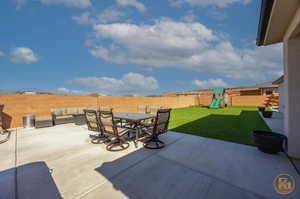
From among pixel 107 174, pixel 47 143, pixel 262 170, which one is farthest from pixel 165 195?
pixel 47 143

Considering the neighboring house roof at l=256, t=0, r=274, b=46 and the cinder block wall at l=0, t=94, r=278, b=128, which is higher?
the neighboring house roof at l=256, t=0, r=274, b=46

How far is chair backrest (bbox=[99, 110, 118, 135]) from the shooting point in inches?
129

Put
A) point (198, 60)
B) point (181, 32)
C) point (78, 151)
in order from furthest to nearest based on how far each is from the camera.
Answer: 1. point (198, 60)
2. point (181, 32)
3. point (78, 151)

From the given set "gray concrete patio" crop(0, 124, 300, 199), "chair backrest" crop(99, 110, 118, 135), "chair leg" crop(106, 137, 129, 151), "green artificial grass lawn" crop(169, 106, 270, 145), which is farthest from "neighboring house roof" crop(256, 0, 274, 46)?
"chair leg" crop(106, 137, 129, 151)

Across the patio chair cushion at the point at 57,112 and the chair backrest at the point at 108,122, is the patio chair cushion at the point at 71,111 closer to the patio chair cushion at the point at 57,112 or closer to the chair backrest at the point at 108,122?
the patio chair cushion at the point at 57,112

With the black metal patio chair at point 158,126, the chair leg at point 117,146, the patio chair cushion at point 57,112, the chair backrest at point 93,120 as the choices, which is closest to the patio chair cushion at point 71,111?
the patio chair cushion at point 57,112

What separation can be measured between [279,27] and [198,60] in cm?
3637

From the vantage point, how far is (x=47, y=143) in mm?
4004

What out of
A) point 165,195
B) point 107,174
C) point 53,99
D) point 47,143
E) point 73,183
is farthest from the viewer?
point 53,99

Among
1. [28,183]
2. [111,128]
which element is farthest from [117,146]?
[28,183]

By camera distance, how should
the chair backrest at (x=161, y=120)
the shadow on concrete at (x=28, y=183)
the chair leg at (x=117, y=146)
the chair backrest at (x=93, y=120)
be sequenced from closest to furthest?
the shadow on concrete at (x=28, y=183) < the chair backrest at (x=161, y=120) < the chair leg at (x=117, y=146) < the chair backrest at (x=93, y=120)

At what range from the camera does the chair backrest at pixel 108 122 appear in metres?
3.27

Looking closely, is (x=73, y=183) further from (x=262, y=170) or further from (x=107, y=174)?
(x=262, y=170)

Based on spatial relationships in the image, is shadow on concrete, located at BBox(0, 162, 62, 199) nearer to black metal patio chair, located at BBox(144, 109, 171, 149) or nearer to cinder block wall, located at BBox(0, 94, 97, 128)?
black metal patio chair, located at BBox(144, 109, 171, 149)
